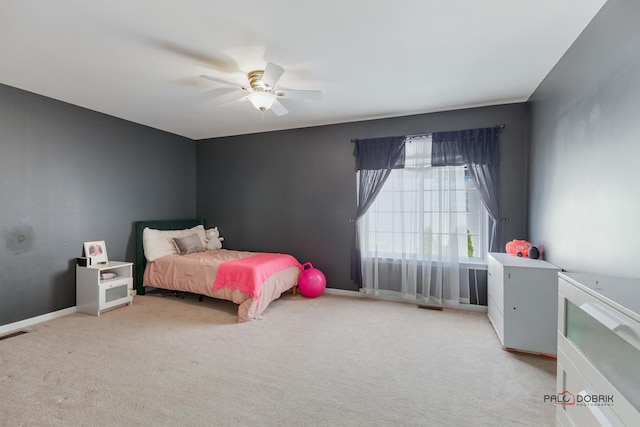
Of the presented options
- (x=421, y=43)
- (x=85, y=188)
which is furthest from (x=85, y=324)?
(x=421, y=43)

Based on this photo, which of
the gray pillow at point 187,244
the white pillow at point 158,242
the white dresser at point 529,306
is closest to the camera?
the white dresser at point 529,306

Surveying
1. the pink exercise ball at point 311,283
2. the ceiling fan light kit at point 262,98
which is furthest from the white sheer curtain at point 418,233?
the ceiling fan light kit at point 262,98

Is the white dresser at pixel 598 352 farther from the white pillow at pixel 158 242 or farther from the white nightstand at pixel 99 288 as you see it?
the white pillow at pixel 158 242

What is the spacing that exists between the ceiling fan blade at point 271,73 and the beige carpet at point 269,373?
2.37 metres

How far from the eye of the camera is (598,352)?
1.17 meters

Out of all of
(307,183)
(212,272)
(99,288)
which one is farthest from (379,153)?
(99,288)

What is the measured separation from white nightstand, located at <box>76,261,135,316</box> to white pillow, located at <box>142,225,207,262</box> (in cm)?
41

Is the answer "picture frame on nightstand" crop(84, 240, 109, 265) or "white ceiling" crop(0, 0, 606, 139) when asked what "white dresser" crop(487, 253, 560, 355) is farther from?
"picture frame on nightstand" crop(84, 240, 109, 265)

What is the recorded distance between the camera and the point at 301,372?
7.31 feet

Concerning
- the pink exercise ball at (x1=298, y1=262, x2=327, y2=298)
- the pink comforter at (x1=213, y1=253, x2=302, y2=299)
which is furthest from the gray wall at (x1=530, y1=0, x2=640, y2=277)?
the pink comforter at (x1=213, y1=253, x2=302, y2=299)

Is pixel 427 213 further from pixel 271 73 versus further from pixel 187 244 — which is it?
pixel 187 244

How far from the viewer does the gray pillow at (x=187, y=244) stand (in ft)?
14.1

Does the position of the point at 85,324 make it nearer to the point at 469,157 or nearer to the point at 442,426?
the point at 442,426

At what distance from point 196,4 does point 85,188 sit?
3103 mm
